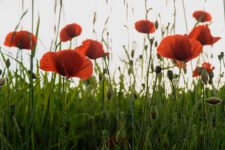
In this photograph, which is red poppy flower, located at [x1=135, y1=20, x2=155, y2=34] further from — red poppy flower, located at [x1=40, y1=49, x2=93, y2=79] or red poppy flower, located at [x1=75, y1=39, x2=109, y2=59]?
red poppy flower, located at [x1=40, y1=49, x2=93, y2=79]

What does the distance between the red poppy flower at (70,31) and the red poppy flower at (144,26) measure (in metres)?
0.50

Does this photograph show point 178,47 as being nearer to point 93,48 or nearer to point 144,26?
point 93,48

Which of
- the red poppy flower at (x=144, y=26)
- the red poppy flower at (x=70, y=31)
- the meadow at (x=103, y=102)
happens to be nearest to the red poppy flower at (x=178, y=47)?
the meadow at (x=103, y=102)

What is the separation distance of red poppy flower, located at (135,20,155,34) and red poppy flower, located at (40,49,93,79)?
910mm

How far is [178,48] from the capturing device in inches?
42.9

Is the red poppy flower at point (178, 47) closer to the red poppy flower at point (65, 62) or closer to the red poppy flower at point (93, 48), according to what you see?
the red poppy flower at point (65, 62)

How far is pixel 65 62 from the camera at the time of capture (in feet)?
3.48

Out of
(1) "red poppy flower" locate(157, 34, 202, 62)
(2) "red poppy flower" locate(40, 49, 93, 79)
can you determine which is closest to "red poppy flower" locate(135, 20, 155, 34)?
(1) "red poppy flower" locate(157, 34, 202, 62)

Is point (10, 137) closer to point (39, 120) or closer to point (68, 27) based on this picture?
point (39, 120)

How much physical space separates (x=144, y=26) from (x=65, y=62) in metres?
1.01

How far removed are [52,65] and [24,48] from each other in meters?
0.59

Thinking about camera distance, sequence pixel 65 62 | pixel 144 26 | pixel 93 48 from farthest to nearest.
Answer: pixel 144 26 < pixel 93 48 < pixel 65 62

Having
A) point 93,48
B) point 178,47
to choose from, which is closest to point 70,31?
point 93,48

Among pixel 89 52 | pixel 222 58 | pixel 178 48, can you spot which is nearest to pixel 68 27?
pixel 89 52
